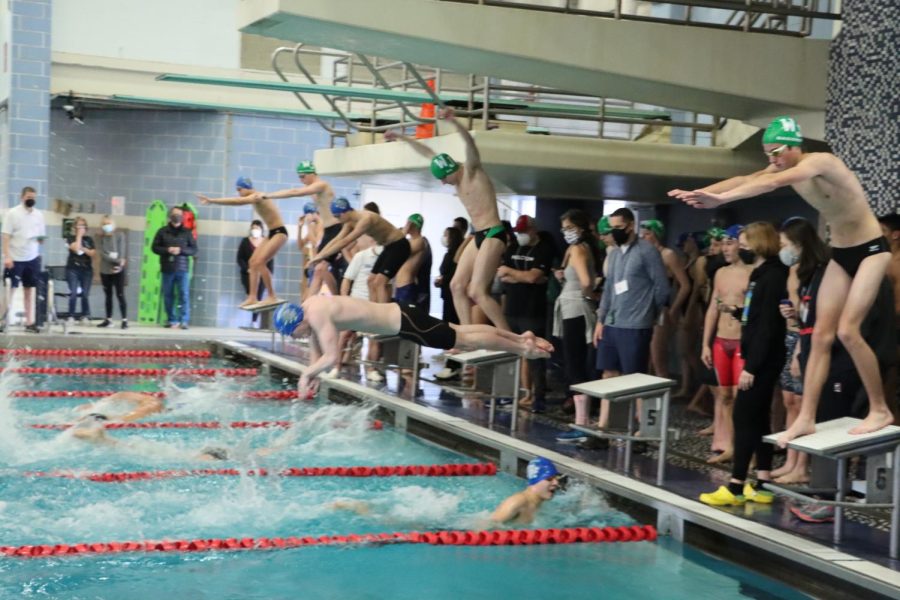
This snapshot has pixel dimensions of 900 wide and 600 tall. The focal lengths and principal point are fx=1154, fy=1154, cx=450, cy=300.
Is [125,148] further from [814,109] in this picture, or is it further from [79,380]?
[814,109]

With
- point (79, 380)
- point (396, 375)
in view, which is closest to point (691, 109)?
point (396, 375)

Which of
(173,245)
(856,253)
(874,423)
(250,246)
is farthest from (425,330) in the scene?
(250,246)

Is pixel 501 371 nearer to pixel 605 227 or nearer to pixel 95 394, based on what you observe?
pixel 605 227

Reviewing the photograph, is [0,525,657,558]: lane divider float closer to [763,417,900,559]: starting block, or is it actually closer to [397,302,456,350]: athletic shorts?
[763,417,900,559]: starting block

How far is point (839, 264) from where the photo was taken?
18.0ft

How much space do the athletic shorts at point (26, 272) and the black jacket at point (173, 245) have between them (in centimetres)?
221

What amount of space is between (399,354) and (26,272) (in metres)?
5.58

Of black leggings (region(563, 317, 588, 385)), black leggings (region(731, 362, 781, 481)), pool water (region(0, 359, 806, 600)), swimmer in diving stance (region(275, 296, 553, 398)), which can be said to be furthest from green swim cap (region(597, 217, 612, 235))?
black leggings (region(731, 362, 781, 481))

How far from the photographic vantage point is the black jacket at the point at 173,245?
50.6ft

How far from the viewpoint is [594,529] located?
6.07 metres

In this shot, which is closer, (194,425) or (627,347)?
(627,347)

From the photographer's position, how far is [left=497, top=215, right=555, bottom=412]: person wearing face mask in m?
9.25

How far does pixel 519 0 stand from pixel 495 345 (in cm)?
310

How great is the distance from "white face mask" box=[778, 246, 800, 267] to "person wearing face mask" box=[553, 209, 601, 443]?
7.15 ft
